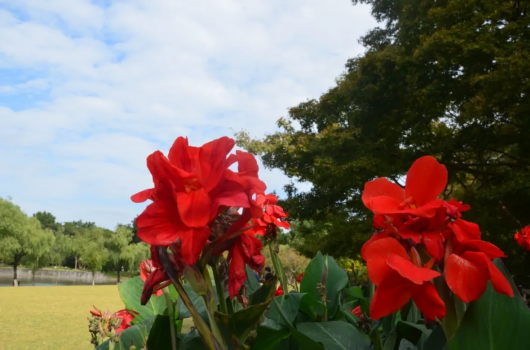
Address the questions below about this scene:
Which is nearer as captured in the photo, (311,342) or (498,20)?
(311,342)

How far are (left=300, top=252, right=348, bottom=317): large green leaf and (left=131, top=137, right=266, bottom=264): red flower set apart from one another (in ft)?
2.00

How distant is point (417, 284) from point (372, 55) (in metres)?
10.7

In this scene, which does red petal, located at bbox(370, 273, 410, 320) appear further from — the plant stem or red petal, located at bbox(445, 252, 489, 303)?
the plant stem

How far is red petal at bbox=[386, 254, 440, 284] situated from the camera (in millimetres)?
521

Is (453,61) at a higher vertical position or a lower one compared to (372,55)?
lower

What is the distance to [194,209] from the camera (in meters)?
0.58

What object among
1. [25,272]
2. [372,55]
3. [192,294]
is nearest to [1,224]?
[25,272]

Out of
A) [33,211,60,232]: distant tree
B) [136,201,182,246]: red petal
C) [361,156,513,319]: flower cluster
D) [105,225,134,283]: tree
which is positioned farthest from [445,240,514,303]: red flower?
[33,211,60,232]: distant tree

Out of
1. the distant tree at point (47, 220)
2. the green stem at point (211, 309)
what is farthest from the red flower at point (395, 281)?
the distant tree at point (47, 220)

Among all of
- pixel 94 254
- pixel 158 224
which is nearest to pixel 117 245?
pixel 94 254

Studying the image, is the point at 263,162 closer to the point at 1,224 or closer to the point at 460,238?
the point at 460,238

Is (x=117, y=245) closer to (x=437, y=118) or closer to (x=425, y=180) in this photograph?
(x=437, y=118)

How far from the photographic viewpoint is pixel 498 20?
8.94m

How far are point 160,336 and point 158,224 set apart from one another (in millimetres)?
305
